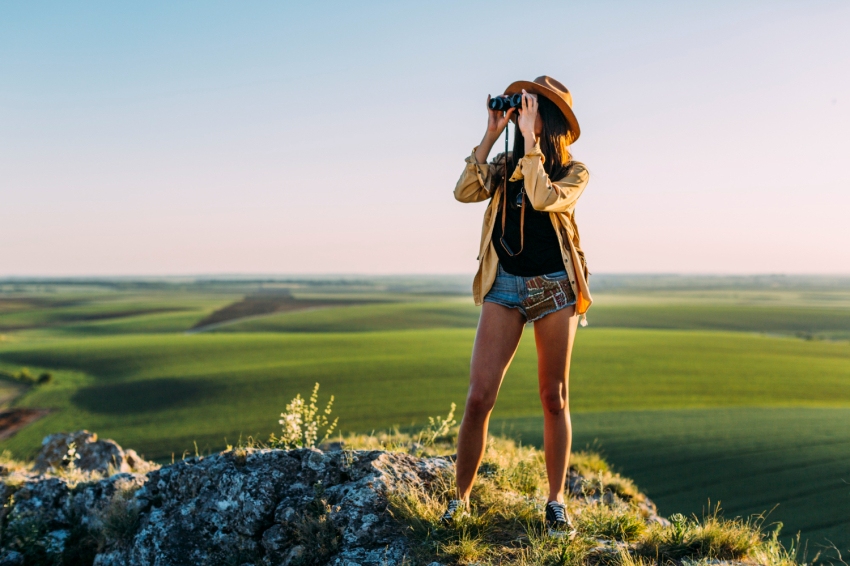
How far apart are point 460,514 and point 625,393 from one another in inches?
495

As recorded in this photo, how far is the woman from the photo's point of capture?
10.8ft

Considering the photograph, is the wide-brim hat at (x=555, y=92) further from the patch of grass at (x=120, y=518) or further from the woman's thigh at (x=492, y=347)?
the patch of grass at (x=120, y=518)

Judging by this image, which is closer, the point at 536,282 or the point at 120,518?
the point at 536,282

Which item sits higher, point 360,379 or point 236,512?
point 236,512

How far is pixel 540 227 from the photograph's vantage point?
132 inches

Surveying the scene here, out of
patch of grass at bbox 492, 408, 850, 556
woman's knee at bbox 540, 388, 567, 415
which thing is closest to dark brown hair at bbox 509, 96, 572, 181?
woman's knee at bbox 540, 388, 567, 415

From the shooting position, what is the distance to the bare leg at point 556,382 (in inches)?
130

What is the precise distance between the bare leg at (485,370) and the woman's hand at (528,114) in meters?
1.00

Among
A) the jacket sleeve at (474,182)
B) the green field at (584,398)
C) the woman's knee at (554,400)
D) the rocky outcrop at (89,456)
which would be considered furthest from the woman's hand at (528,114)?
the rocky outcrop at (89,456)

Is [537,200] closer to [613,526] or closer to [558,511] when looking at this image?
[558,511]

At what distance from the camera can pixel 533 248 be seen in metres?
3.32

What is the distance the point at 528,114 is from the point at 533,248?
759mm

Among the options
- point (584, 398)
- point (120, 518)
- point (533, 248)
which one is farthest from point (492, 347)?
point (584, 398)

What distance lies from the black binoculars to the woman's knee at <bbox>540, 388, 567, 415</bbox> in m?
1.66
